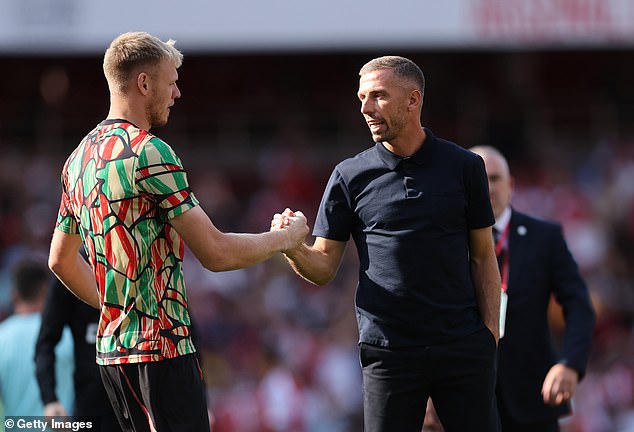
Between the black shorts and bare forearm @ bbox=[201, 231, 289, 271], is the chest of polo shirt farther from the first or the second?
the black shorts

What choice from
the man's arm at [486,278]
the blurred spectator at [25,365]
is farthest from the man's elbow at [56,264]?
the blurred spectator at [25,365]

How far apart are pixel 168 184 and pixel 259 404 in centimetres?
690

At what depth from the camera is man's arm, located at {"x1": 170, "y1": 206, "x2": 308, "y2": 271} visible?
12.0ft

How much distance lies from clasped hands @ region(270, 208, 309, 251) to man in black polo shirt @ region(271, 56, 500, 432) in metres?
0.02

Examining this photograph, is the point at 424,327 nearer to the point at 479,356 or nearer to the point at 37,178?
the point at 479,356

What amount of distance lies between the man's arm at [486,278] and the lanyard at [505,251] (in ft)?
3.11

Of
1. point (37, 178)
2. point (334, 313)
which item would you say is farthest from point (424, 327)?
point (37, 178)

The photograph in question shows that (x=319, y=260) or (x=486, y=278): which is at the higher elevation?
(x=319, y=260)

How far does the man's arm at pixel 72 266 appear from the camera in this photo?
405cm

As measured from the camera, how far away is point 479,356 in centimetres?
424

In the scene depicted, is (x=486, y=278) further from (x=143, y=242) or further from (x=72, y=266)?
(x=72, y=266)

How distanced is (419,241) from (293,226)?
490mm

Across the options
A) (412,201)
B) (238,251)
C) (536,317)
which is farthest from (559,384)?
(238,251)

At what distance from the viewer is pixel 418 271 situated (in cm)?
421
